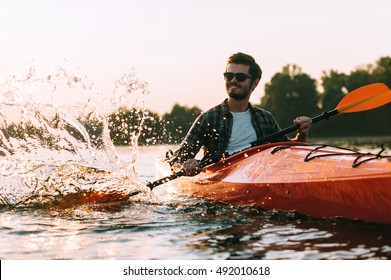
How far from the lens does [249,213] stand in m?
4.87

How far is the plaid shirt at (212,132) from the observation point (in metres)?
5.80

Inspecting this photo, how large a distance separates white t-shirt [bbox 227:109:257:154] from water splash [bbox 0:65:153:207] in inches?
42.0

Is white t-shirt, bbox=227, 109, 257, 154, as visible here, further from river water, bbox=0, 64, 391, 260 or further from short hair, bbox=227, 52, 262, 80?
river water, bbox=0, 64, 391, 260

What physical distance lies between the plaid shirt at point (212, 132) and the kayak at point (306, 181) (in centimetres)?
30

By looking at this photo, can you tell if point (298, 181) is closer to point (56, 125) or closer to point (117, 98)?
point (117, 98)

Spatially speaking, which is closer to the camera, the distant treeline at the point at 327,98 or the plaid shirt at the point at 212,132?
the plaid shirt at the point at 212,132

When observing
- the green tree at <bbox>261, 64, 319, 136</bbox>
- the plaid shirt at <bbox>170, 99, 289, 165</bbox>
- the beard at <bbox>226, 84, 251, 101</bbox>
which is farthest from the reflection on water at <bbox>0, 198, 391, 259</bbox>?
the green tree at <bbox>261, 64, 319, 136</bbox>

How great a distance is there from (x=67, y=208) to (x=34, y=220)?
25.3 inches

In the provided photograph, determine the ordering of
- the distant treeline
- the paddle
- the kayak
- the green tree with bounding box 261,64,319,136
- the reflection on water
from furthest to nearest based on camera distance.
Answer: the green tree with bounding box 261,64,319,136, the distant treeline, the paddle, the kayak, the reflection on water

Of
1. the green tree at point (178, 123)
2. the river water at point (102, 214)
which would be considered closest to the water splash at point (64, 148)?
the river water at point (102, 214)

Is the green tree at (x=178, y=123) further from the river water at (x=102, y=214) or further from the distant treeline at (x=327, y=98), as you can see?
the distant treeline at (x=327, y=98)

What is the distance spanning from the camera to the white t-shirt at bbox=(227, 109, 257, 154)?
5863mm

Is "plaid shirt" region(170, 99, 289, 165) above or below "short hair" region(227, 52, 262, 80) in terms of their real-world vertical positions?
below
